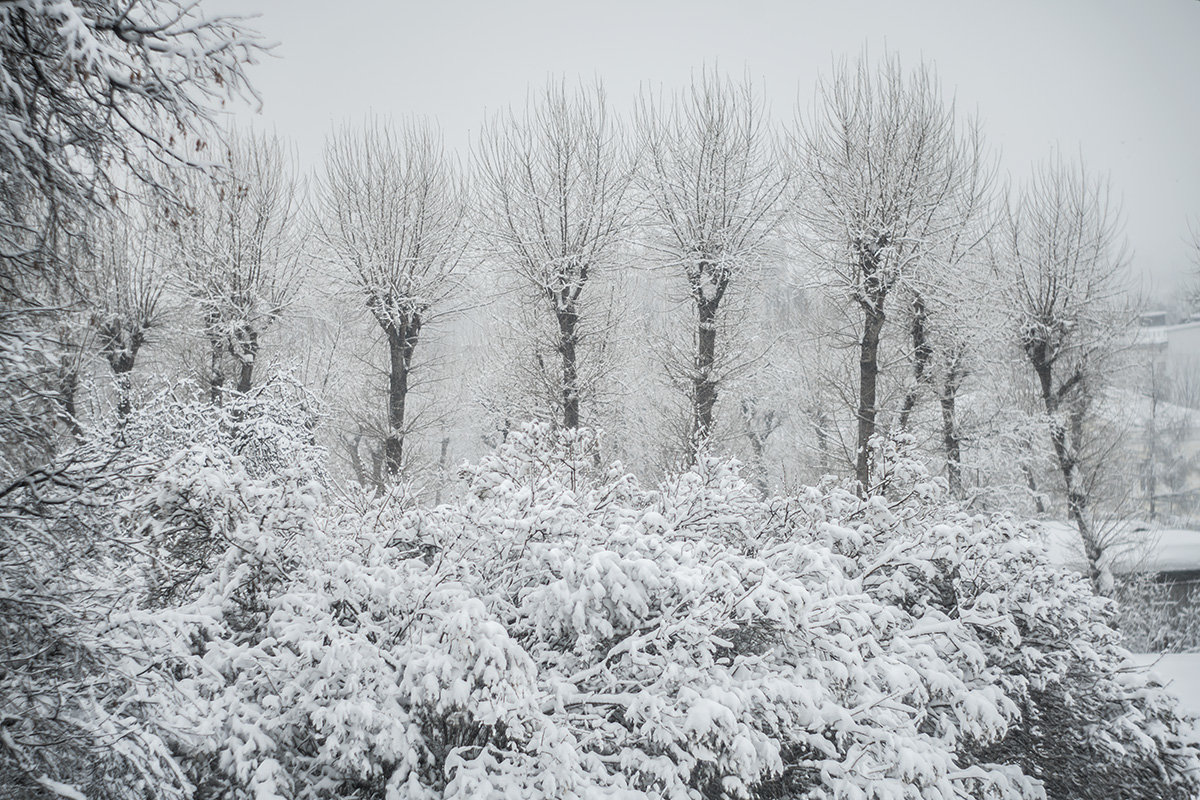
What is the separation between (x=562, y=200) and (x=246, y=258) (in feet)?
21.7

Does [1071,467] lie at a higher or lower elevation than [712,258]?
lower

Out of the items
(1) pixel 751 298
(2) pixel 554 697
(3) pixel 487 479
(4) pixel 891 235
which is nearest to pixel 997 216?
(4) pixel 891 235

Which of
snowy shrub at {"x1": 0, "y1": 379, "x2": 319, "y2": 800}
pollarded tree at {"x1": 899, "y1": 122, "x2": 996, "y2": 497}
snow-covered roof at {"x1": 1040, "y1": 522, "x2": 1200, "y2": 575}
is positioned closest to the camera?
snowy shrub at {"x1": 0, "y1": 379, "x2": 319, "y2": 800}

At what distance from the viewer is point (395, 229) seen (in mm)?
13570

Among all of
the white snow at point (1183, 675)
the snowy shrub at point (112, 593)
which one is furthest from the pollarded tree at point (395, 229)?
the white snow at point (1183, 675)

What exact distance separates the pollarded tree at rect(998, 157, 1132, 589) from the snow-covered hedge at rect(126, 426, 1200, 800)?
926 centimetres

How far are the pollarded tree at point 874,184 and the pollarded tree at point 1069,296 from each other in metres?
2.74

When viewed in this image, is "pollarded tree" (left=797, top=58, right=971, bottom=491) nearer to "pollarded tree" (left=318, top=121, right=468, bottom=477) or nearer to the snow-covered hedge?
the snow-covered hedge

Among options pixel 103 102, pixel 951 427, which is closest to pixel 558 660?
pixel 103 102

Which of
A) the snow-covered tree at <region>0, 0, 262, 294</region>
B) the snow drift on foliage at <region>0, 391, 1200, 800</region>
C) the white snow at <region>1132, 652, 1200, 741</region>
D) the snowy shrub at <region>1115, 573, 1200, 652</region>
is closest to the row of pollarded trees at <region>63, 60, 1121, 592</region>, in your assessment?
the white snow at <region>1132, 652, 1200, 741</region>

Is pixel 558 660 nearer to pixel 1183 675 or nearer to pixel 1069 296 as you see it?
pixel 1183 675

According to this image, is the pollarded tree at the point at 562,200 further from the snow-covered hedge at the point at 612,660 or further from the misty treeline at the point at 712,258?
the snow-covered hedge at the point at 612,660

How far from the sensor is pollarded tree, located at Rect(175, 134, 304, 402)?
42.3 ft

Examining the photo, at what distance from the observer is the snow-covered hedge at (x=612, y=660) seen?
3.53m
